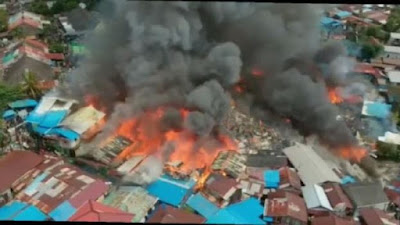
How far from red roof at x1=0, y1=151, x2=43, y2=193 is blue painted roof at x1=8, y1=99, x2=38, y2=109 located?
13.2 inches

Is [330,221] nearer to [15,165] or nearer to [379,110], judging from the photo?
[379,110]

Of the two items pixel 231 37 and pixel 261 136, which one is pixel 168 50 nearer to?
pixel 231 37

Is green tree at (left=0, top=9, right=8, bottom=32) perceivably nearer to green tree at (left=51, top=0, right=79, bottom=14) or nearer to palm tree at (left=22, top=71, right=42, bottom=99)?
green tree at (left=51, top=0, right=79, bottom=14)

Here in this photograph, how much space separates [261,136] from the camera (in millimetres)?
3268

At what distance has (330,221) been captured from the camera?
2.83 meters

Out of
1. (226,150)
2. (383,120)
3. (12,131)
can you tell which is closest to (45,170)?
(12,131)

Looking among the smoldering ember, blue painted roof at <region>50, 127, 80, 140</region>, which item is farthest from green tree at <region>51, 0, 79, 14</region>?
blue painted roof at <region>50, 127, 80, 140</region>

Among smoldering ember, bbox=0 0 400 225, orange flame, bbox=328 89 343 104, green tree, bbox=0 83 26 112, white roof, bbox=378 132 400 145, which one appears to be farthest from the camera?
orange flame, bbox=328 89 343 104

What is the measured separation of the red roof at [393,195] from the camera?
9.73ft

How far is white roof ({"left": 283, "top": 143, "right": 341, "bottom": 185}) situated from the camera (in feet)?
9.99

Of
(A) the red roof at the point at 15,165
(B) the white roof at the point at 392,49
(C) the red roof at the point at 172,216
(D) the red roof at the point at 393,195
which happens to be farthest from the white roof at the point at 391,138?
(A) the red roof at the point at 15,165

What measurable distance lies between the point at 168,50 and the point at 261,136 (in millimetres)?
819

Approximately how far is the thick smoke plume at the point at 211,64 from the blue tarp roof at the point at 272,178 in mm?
464

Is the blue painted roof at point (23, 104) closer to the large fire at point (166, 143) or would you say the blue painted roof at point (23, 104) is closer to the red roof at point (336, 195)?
the large fire at point (166, 143)
